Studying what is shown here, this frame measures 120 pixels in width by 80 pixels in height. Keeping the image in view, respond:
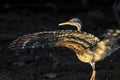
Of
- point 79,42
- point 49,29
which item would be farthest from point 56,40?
point 49,29

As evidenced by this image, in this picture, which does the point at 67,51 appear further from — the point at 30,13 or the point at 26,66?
the point at 30,13

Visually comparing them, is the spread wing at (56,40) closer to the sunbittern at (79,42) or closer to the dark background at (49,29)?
the sunbittern at (79,42)

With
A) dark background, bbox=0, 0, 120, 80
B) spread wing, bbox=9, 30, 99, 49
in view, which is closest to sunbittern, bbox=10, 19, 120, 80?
spread wing, bbox=9, 30, 99, 49

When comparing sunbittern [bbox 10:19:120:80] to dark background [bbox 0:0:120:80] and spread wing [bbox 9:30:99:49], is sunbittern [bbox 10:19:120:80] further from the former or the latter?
dark background [bbox 0:0:120:80]

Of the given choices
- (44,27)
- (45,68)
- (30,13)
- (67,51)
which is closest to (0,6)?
(30,13)

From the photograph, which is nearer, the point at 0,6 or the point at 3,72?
the point at 3,72

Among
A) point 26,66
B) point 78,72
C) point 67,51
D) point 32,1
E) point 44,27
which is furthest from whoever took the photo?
point 32,1

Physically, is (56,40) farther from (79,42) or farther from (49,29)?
(49,29)
